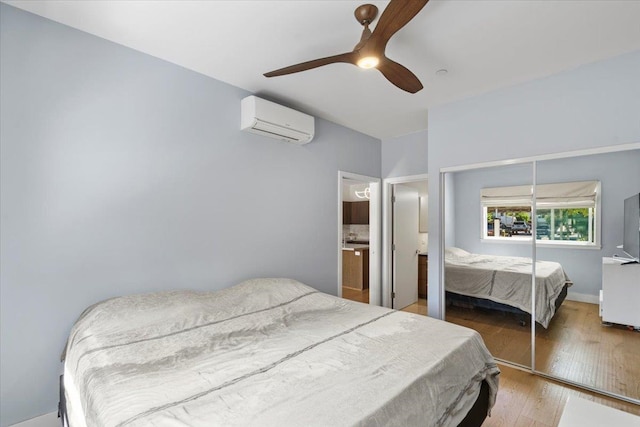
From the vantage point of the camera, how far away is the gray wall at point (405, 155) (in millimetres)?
4055

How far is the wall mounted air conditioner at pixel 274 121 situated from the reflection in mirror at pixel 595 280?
2.27m

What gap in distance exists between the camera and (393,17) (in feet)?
4.75

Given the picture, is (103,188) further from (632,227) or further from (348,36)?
(632,227)

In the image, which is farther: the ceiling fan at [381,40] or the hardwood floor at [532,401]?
the hardwood floor at [532,401]

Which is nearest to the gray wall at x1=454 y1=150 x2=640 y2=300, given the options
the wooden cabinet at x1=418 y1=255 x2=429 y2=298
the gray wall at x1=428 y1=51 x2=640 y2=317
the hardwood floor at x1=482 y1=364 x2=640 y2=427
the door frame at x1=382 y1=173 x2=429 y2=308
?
the gray wall at x1=428 y1=51 x2=640 y2=317

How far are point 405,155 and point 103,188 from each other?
142 inches

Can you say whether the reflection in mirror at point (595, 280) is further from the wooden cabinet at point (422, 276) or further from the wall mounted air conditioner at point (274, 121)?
the wall mounted air conditioner at point (274, 121)

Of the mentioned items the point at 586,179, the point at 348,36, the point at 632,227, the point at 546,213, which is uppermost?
the point at 348,36

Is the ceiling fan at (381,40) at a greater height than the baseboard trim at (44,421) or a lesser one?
greater

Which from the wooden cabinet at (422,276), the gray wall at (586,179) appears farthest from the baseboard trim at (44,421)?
the wooden cabinet at (422,276)

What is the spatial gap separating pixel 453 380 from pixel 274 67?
2547 mm

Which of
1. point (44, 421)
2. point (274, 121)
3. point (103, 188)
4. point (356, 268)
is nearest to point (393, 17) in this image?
point (274, 121)

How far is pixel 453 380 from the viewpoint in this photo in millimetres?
1549

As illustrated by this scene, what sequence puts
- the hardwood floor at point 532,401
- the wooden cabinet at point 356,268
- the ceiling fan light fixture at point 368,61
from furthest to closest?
the wooden cabinet at point 356,268, the hardwood floor at point 532,401, the ceiling fan light fixture at point 368,61
